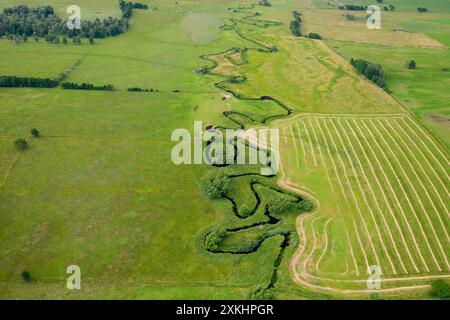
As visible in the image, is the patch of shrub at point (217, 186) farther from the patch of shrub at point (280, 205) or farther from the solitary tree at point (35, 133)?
the solitary tree at point (35, 133)

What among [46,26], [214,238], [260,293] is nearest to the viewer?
[260,293]

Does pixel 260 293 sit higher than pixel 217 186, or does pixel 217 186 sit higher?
pixel 217 186

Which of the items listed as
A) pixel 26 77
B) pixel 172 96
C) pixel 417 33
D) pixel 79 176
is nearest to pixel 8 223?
pixel 79 176

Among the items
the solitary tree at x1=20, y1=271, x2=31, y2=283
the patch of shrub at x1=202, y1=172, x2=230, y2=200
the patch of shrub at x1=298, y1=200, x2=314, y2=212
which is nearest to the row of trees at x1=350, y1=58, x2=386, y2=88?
the patch of shrub at x1=298, y1=200, x2=314, y2=212

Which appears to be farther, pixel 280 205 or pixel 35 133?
pixel 35 133

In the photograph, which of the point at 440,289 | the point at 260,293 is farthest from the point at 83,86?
the point at 440,289

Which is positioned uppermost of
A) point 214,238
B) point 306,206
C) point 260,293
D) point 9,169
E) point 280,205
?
point 9,169

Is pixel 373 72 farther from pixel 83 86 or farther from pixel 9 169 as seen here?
pixel 9 169
